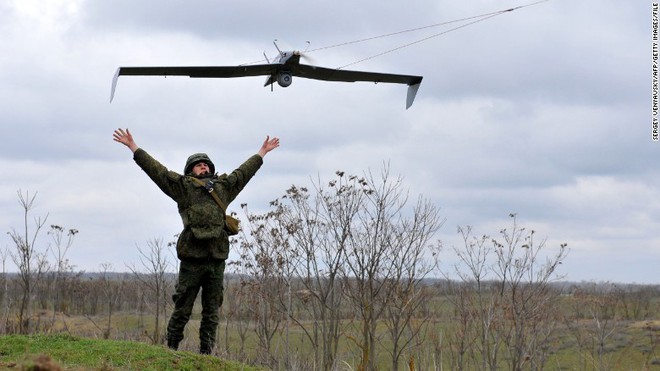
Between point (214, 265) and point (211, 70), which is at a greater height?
point (211, 70)

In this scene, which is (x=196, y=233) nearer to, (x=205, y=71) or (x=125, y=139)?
(x=125, y=139)

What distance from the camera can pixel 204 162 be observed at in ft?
25.5

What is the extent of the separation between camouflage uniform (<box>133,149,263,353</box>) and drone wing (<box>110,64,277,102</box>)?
204 centimetres

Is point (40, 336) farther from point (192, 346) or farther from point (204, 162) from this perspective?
point (192, 346)

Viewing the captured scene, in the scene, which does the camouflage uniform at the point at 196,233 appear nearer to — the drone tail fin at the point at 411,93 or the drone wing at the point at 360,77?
the drone wing at the point at 360,77

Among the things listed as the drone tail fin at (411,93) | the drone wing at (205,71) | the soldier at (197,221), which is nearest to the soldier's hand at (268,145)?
the soldier at (197,221)

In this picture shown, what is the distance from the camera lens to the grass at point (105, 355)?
6.71 metres

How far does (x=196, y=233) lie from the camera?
24.2ft

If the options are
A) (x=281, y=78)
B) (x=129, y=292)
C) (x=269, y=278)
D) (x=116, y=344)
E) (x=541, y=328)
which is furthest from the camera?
(x=129, y=292)

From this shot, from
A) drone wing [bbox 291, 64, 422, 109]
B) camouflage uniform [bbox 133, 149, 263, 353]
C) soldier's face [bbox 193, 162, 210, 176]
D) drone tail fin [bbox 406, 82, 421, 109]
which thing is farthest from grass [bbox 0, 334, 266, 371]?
drone tail fin [bbox 406, 82, 421, 109]

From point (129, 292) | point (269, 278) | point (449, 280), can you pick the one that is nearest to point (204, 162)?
point (269, 278)

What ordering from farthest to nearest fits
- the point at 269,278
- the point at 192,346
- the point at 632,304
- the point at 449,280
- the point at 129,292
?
the point at 632,304 < the point at 129,292 < the point at 449,280 < the point at 269,278 < the point at 192,346

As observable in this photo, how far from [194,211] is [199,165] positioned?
21.2 inches

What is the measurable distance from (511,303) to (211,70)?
15.2 metres
